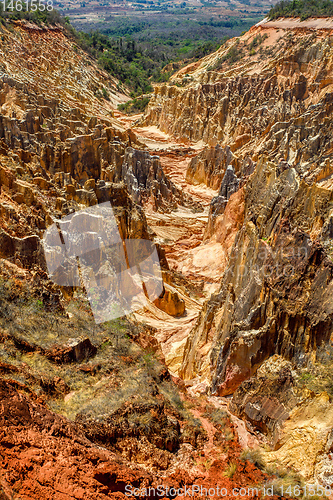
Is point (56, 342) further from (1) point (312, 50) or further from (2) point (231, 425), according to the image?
(1) point (312, 50)

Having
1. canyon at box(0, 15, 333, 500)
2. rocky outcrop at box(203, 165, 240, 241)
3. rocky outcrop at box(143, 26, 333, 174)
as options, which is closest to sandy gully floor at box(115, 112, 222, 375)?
canyon at box(0, 15, 333, 500)

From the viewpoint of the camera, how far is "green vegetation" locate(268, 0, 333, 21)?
1912 inches

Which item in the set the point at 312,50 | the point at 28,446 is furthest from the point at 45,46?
the point at 28,446

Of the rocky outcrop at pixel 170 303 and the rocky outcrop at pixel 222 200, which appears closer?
the rocky outcrop at pixel 170 303

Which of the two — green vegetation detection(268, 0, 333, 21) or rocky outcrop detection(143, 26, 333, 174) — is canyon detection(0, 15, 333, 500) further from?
green vegetation detection(268, 0, 333, 21)

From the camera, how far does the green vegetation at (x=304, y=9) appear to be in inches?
1912

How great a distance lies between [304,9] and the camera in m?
51.6

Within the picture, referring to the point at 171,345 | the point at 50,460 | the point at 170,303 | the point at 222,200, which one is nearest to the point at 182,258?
the point at 222,200

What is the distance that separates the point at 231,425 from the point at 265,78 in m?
41.9

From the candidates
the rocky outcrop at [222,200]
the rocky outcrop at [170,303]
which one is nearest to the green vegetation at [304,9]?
the rocky outcrop at [222,200]

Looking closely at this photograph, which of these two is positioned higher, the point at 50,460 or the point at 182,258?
the point at 50,460

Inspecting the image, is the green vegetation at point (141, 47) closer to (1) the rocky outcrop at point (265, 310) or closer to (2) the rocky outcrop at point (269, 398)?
(1) the rocky outcrop at point (265, 310)

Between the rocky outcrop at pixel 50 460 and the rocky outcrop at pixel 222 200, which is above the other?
the rocky outcrop at pixel 50 460

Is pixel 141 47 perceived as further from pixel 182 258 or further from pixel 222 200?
pixel 182 258
